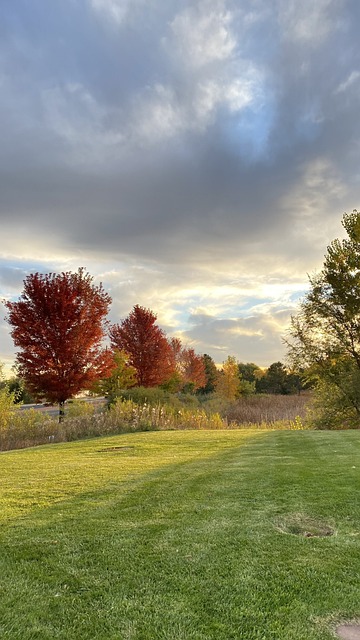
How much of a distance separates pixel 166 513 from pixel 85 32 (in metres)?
10.3

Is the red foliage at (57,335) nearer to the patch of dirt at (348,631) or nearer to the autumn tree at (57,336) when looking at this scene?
the autumn tree at (57,336)

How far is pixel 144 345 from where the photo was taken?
2728 centimetres

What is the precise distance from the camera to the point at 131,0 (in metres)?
8.94

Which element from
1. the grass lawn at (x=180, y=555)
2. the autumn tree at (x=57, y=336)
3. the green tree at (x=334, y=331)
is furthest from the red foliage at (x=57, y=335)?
the grass lawn at (x=180, y=555)

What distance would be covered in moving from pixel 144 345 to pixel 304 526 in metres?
24.4

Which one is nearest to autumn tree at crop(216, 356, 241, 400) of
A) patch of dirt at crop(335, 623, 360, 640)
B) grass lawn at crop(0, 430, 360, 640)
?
grass lawn at crop(0, 430, 360, 640)

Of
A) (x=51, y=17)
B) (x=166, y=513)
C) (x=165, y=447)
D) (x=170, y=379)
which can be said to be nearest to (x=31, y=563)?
(x=166, y=513)

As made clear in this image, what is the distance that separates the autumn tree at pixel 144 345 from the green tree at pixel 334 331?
36.3 feet

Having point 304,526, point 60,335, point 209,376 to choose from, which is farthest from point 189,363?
point 304,526

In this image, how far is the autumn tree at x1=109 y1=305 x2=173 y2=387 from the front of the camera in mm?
27031

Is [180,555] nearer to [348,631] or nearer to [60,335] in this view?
[348,631]

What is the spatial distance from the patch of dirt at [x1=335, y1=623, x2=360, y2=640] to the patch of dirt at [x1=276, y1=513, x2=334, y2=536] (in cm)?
105

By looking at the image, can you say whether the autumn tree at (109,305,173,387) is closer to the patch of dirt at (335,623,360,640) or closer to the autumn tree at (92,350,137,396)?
the autumn tree at (92,350,137,396)

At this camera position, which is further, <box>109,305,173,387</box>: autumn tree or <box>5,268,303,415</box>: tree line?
<box>109,305,173,387</box>: autumn tree
